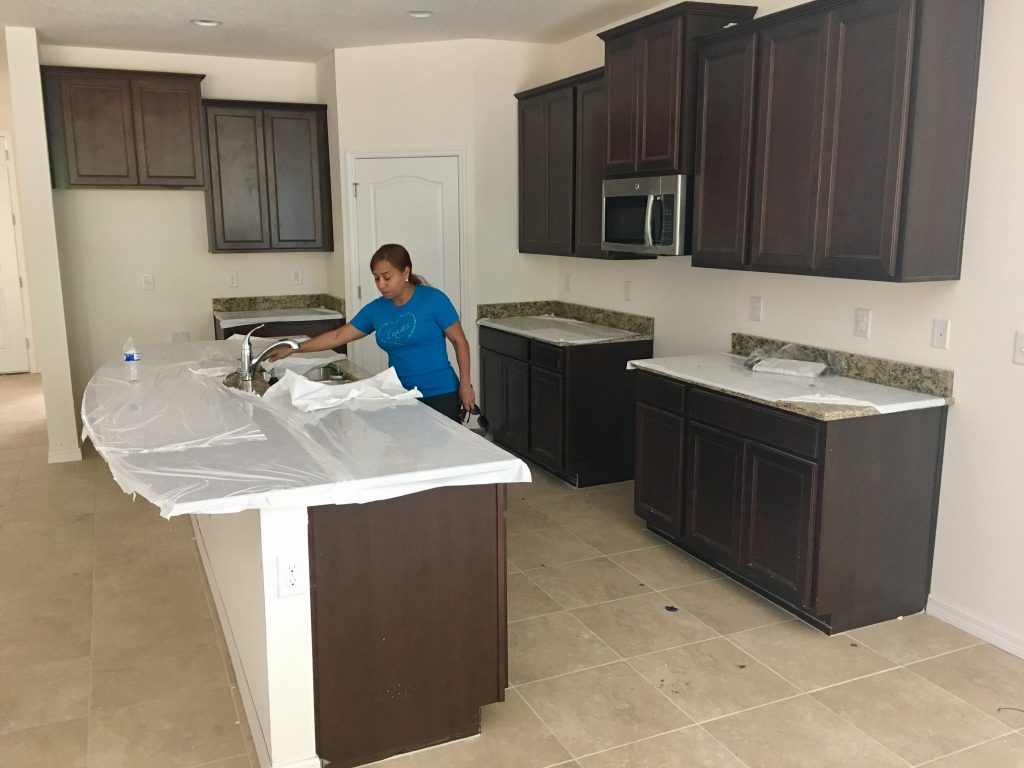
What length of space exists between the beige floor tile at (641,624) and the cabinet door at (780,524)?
0.33m

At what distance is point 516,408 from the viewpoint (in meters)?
5.36

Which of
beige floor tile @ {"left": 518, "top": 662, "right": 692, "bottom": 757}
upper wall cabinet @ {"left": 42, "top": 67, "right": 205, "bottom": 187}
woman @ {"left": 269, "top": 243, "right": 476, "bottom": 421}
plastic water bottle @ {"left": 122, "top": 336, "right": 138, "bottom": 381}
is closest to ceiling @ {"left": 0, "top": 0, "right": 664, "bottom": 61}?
upper wall cabinet @ {"left": 42, "top": 67, "right": 205, "bottom": 187}

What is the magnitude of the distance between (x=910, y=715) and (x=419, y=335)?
2.28 metres

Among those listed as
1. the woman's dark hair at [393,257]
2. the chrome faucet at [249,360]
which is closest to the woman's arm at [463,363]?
the woman's dark hair at [393,257]

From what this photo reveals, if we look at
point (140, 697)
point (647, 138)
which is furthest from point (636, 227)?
point (140, 697)

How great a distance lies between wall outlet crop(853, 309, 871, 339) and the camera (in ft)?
11.3

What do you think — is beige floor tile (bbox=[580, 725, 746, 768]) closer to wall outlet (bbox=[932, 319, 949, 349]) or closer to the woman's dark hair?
wall outlet (bbox=[932, 319, 949, 349])

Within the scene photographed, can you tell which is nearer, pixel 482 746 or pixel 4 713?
pixel 482 746

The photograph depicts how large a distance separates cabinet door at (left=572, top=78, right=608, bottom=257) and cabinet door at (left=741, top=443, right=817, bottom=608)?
1957 millimetres

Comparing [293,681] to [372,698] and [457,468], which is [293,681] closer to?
[372,698]

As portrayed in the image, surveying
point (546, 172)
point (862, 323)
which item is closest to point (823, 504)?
point (862, 323)

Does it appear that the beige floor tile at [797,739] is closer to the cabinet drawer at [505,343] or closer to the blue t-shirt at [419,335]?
the blue t-shirt at [419,335]

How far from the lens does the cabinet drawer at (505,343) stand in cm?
518

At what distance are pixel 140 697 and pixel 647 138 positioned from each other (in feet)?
10.3
